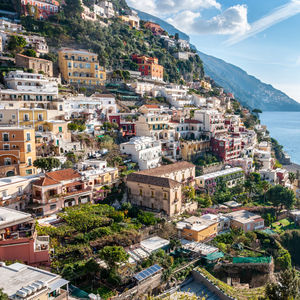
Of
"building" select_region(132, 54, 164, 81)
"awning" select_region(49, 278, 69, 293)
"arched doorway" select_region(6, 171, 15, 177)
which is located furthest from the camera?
"building" select_region(132, 54, 164, 81)

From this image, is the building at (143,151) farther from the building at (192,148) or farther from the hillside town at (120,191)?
the building at (192,148)

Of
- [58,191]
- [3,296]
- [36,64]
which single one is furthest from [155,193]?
[36,64]

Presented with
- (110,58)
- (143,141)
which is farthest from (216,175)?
(110,58)

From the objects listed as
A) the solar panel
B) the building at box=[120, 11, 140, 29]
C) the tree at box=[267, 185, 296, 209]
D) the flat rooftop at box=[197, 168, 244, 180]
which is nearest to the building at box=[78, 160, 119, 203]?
the solar panel

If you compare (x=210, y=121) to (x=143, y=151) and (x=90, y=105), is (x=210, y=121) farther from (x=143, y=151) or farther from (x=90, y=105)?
(x=90, y=105)

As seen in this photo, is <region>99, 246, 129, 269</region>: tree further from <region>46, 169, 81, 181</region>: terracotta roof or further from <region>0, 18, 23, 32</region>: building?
<region>0, 18, 23, 32</region>: building

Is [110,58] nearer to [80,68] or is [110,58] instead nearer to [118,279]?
[80,68]

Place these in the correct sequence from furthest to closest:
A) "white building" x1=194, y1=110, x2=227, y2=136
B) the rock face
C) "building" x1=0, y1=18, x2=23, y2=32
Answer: "building" x1=0, y1=18, x2=23, y2=32
"white building" x1=194, y1=110, x2=227, y2=136
the rock face
